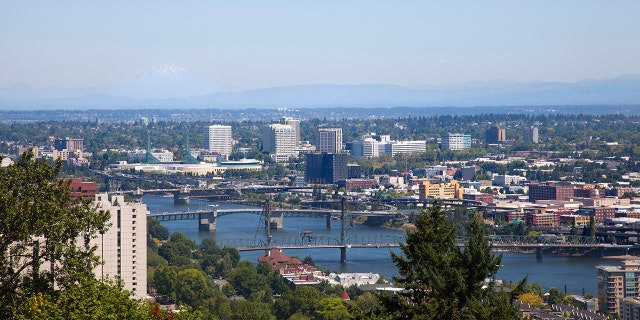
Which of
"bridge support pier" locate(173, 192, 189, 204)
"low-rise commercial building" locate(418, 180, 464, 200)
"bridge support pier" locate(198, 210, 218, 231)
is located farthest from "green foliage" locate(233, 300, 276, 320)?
"bridge support pier" locate(173, 192, 189, 204)

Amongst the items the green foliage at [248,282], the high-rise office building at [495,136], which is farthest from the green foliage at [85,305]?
the high-rise office building at [495,136]

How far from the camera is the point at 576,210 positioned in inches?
1215

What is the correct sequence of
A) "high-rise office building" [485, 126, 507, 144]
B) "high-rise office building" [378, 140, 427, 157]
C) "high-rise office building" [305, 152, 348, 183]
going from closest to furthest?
"high-rise office building" [305, 152, 348, 183], "high-rise office building" [378, 140, 427, 157], "high-rise office building" [485, 126, 507, 144]

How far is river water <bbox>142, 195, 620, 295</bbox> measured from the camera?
767 inches

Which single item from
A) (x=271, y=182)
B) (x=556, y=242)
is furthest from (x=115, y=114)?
(x=556, y=242)

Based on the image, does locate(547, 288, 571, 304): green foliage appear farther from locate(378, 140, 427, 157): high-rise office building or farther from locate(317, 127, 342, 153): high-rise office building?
locate(317, 127, 342, 153): high-rise office building

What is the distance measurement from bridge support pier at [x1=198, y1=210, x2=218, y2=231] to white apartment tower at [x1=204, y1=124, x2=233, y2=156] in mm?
30467

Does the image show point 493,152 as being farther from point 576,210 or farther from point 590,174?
point 576,210

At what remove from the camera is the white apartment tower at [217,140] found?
2340 inches

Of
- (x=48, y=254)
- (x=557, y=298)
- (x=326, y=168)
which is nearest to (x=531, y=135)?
(x=326, y=168)

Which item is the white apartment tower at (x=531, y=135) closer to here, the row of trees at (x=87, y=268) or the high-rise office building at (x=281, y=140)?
the high-rise office building at (x=281, y=140)

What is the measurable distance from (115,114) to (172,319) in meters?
95.8

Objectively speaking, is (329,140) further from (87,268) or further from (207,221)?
(87,268)

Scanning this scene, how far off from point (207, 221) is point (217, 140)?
103ft
